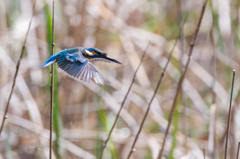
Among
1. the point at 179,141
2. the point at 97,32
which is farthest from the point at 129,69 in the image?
the point at 179,141

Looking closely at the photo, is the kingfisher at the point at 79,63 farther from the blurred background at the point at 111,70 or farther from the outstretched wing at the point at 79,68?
the blurred background at the point at 111,70

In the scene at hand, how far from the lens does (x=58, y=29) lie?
2.00 metres

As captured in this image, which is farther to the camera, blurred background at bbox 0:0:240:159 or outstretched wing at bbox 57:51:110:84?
blurred background at bbox 0:0:240:159

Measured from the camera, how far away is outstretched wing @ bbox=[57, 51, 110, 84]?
53 cm

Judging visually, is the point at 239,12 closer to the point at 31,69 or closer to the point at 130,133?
the point at 130,133

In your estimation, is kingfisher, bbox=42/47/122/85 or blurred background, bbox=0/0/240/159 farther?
blurred background, bbox=0/0/240/159

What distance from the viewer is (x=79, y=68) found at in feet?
1.78

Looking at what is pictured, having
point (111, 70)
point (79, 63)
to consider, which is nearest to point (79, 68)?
point (79, 63)

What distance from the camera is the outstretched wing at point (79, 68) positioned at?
527 mm

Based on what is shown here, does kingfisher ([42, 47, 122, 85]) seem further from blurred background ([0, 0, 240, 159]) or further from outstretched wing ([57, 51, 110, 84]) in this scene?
blurred background ([0, 0, 240, 159])

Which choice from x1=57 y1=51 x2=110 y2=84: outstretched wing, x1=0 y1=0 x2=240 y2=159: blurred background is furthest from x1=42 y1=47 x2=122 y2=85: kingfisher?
x1=0 y1=0 x2=240 y2=159: blurred background

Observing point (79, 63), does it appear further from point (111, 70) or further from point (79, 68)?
point (111, 70)

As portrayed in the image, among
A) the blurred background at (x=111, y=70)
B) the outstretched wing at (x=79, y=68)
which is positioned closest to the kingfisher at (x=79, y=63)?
the outstretched wing at (x=79, y=68)

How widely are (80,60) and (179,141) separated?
4.14 feet
